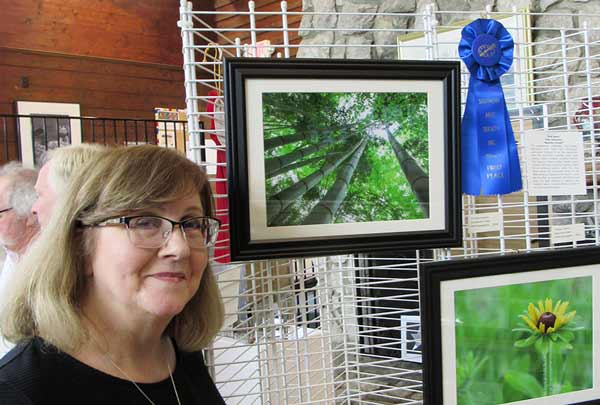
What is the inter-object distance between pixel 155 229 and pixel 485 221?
83 centimetres

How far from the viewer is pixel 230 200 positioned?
1018 mm

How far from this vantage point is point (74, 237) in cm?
80

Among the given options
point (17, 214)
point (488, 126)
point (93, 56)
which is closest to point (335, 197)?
point (488, 126)

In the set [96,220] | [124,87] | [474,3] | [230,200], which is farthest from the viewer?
[124,87]

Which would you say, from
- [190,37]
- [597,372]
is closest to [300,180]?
[190,37]

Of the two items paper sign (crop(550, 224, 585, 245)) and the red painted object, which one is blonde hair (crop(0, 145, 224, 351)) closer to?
the red painted object

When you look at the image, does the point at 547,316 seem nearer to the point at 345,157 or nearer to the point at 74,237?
the point at 345,157

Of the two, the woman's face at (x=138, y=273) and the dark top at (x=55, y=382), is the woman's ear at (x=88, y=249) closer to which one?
the woman's face at (x=138, y=273)

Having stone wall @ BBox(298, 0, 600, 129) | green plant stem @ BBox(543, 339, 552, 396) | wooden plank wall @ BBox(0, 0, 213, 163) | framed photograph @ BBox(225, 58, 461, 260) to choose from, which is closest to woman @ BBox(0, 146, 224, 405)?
framed photograph @ BBox(225, 58, 461, 260)

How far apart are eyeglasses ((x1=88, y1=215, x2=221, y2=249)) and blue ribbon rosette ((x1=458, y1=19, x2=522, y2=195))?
0.66 meters

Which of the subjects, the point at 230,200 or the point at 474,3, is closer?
the point at 230,200

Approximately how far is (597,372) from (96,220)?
1.13 metres

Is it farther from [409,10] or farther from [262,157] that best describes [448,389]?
[409,10]

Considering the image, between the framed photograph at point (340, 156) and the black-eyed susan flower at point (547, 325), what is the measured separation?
8.9 inches
